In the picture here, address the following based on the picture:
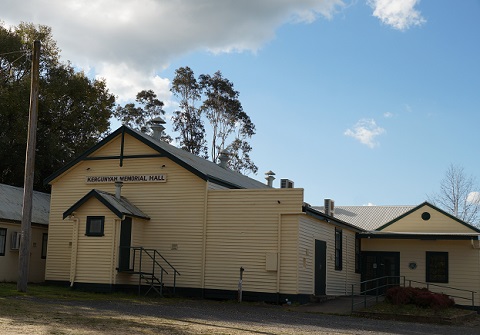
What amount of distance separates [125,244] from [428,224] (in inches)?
605

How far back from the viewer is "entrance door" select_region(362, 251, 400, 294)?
31109 millimetres

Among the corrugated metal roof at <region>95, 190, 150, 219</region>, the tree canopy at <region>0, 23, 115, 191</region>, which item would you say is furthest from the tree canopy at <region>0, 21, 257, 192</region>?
the corrugated metal roof at <region>95, 190, 150, 219</region>

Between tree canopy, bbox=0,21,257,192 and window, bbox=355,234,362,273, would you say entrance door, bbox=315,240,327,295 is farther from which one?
tree canopy, bbox=0,21,257,192

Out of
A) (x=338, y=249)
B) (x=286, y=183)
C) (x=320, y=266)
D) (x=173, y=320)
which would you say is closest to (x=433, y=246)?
(x=338, y=249)

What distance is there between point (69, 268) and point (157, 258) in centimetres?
398

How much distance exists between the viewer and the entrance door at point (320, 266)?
26031mm

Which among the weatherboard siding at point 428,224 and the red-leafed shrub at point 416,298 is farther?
the weatherboard siding at point 428,224

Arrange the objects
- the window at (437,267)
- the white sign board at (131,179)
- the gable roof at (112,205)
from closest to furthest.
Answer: the gable roof at (112,205)
the white sign board at (131,179)
the window at (437,267)

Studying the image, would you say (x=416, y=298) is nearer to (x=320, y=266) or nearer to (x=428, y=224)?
(x=320, y=266)

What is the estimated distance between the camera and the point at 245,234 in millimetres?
25047

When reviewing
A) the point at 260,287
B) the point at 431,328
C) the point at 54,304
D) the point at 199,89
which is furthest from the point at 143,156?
the point at 199,89

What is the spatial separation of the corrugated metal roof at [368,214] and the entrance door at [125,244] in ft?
46.5

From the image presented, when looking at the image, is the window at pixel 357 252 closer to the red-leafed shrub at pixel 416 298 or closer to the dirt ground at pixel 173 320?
the red-leafed shrub at pixel 416 298

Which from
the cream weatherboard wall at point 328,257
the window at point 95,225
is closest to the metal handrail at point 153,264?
the window at point 95,225
